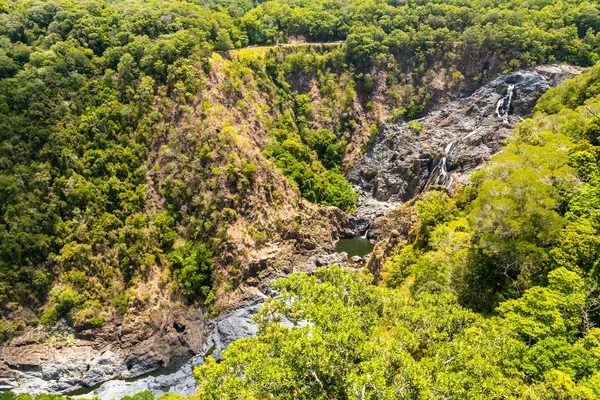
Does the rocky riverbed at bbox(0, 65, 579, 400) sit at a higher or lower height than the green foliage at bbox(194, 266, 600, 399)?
lower

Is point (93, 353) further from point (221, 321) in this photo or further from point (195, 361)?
point (221, 321)

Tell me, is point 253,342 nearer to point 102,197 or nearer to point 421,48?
point 102,197

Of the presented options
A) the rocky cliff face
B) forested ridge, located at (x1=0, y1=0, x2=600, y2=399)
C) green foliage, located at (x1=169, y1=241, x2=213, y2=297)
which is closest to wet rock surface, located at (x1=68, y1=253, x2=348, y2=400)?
forested ridge, located at (x1=0, y1=0, x2=600, y2=399)

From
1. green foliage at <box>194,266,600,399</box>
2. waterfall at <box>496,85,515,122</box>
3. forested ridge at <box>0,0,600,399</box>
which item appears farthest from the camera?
waterfall at <box>496,85,515,122</box>

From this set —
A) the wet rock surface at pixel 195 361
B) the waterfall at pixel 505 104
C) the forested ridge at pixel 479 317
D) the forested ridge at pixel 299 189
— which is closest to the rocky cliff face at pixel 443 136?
the waterfall at pixel 505 104

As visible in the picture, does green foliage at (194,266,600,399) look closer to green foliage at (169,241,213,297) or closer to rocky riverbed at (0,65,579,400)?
rocky riverbed at (0,65,579,400)

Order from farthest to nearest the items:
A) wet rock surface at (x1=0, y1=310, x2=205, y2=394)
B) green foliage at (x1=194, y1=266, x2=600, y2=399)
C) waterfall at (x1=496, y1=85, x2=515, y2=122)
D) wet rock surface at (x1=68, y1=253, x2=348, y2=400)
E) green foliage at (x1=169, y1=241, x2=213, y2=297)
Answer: waterfall at (x1=496, y1=85, x2=515, y2=122) → green foliage at (x1=169, y1=241, x2=213, y2=297) → wet rock surface at (x1=0, y1=310, x2=205, y2=394) → wet rock surface at (x1=68, y1=253, x2=348, y2=400) → green foliage at (x1=194, y1=266, x2=600, y2=399)

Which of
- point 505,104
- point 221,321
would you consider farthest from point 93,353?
point 505,104
